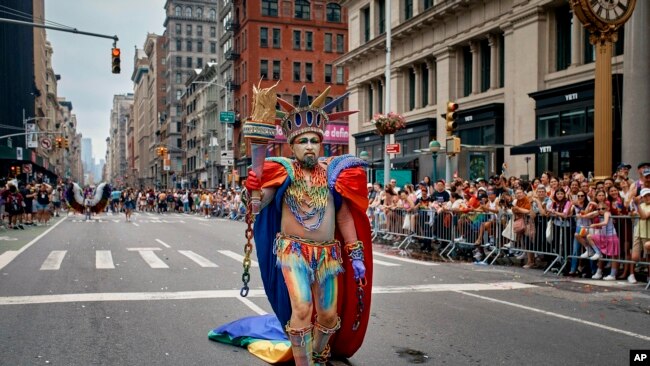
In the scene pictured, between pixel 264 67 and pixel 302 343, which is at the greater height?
pixel 264 67

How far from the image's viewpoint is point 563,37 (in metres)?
23.4

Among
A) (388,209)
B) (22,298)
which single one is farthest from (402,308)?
(388,209)

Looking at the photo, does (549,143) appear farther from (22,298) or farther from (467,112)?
(22,298)

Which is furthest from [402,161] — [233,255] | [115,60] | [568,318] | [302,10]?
[302,10]

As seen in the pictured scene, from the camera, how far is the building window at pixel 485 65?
28.5 meters

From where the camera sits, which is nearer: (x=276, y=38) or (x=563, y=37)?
(x=563, y=37)

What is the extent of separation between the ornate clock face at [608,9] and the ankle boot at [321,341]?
12250 millimetres

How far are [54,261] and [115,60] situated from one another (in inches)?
338

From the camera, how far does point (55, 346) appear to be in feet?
20.9

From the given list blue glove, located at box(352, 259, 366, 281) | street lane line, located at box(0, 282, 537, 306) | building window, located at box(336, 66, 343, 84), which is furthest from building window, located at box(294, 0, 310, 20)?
blue glove, located at box(352, 259, 366, 281)

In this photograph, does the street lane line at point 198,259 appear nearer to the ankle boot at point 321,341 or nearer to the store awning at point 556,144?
the ankle boot at point 321,341

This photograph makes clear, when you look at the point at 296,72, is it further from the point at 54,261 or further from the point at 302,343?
the point at 302,343

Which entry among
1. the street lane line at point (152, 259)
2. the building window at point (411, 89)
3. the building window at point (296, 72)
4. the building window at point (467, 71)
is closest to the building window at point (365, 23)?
the building window at point (411, 89)

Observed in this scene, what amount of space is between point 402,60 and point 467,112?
312 inches
